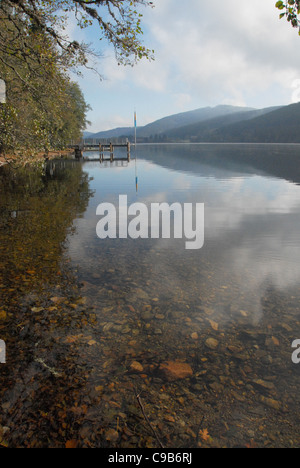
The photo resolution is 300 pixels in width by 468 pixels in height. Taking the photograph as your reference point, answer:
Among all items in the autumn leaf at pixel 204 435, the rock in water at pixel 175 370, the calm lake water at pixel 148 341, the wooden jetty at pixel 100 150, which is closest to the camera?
the autumn leaf at pixel 204 435

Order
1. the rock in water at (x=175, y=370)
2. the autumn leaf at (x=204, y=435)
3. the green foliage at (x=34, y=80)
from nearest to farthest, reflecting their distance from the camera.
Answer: the autumn leaf at (x=204, y=435)
the rock in water at (x=175, y=370)
the green foliage at (x=34, y=80)

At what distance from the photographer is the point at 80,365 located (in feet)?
14.8

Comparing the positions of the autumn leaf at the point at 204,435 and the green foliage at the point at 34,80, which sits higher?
the green foliage at the point at 34,80

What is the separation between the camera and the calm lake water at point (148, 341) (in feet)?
11.6

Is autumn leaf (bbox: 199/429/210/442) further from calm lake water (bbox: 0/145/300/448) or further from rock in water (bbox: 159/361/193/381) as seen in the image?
rock in water (bbox: 159/361/193/381)

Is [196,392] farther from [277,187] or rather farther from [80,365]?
[277,187]

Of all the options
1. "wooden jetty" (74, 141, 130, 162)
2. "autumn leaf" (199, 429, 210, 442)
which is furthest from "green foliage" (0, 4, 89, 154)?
"wooden jetty" (74, 141, 130, 162)

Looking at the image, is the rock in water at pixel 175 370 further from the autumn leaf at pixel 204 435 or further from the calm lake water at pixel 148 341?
the autumn leaf at pixel 204 435

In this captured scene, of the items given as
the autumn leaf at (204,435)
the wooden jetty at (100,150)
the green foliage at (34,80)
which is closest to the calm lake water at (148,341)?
the autumn leaf at (204,435)

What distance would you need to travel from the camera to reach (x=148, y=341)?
16.8ft

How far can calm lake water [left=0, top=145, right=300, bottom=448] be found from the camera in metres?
3.54


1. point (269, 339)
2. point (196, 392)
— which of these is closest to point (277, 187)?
point (269, 339)

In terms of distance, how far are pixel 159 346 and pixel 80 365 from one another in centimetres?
135

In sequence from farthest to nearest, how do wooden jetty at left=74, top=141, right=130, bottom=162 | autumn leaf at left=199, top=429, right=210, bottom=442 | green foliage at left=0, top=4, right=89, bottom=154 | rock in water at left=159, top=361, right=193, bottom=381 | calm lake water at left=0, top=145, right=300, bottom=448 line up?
wooden jetty at left=74, top=141, right=130, bottom=162, green foliage at left=0, top=4, right=89, bottom=154, rock in water at left=159, top=361, right=193, bottom=381, calm lake water at left=0, top=145, right=300, bottom=448, autumn leaf at left=199, top=429, right=210, bottom=442
